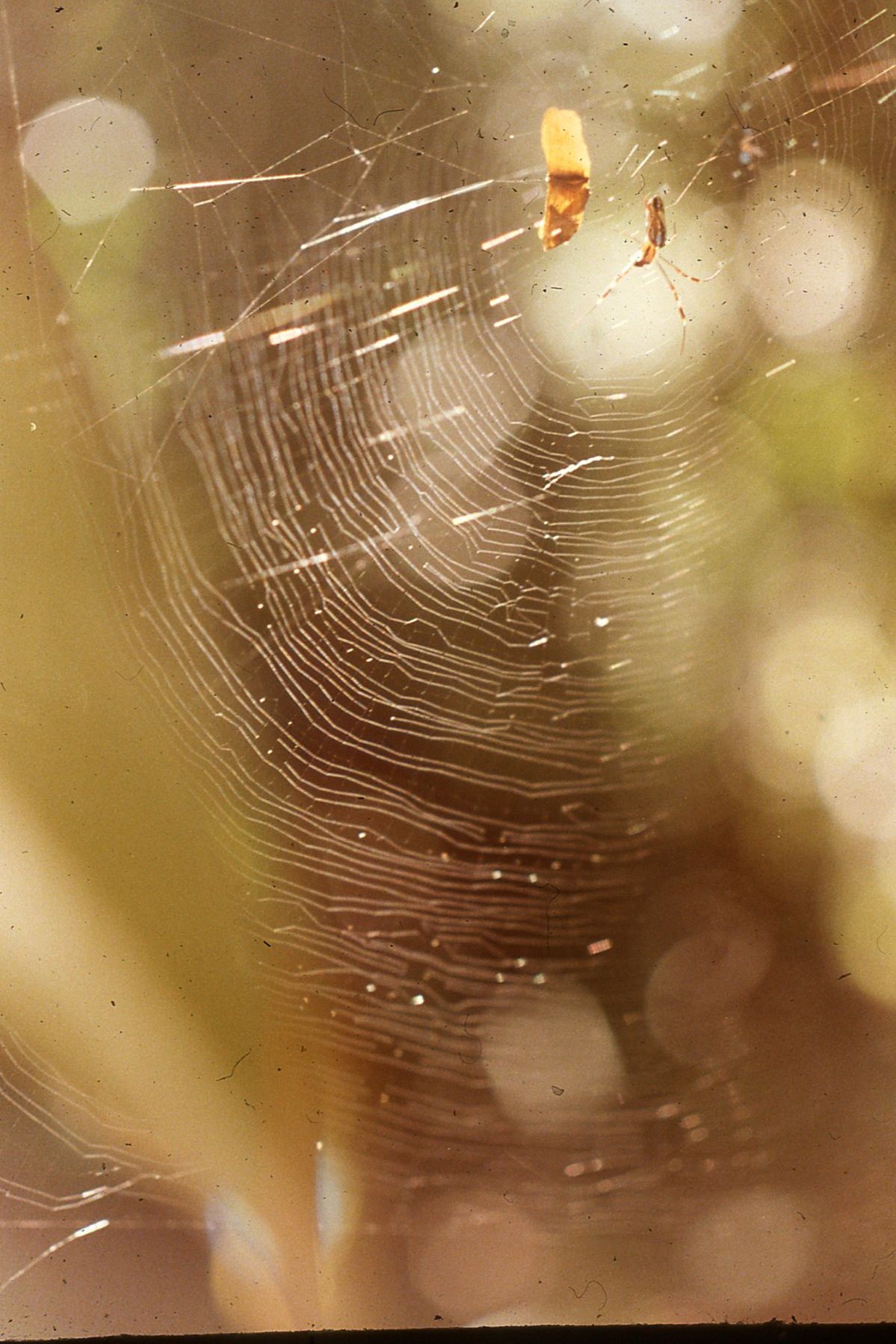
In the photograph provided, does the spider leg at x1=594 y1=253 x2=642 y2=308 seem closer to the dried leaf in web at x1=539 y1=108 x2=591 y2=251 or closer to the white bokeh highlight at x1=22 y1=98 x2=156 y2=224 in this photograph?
the dried leaf in web at x1=539 y1=108 x2=591 y2=251

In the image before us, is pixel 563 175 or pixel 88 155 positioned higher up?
pixel 88 155

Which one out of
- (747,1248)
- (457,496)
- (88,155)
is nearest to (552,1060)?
(747,1248)

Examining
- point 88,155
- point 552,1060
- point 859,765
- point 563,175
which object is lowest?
point 552,1060

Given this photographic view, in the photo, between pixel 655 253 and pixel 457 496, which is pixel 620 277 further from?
pixel 457 496

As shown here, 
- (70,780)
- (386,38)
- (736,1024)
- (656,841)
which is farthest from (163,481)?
(736,1024)

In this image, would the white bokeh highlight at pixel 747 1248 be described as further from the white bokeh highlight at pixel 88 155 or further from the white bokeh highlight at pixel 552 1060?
the white bokeh highlight at pixel 88 155

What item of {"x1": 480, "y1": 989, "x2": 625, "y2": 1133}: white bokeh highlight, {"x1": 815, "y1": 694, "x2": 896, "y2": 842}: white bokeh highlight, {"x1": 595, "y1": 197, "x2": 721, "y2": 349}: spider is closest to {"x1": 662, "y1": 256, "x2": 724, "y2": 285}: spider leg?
{"x1": 595, "y1": 197, "x2": 721, "y2": 349}: spider

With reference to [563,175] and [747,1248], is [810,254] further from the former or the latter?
[747,1248]

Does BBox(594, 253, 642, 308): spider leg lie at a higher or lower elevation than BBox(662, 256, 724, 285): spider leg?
higher
